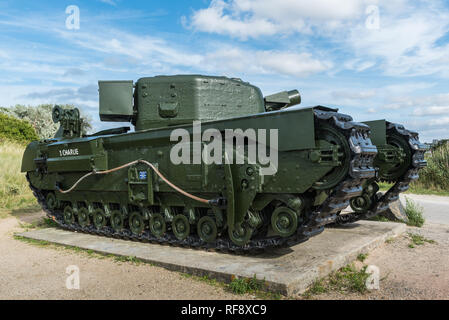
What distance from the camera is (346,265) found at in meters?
Answer: 5.99

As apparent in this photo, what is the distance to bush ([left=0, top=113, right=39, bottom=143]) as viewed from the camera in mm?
33037

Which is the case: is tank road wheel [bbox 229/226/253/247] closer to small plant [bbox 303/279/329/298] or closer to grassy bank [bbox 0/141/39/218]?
small plant [bbox 303/279/329/298]

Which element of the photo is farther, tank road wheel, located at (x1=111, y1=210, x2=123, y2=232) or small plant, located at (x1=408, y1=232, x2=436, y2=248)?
tank road wheel, located at (x1=111, y1=210, x2=123, y2=232)

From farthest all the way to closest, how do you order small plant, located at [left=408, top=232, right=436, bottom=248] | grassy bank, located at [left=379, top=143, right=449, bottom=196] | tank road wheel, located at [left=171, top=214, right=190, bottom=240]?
grassy bank, located at [left=379, top=143, right=449, bottom=196]
small plant, located at [left=408, top=232, right=436, bottom=248]
tank road wheel, located at [left=171, top=214, right=190, bottom=240]

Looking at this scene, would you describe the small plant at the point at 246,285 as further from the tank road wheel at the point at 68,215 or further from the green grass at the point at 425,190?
the green grass at the point at 425,190

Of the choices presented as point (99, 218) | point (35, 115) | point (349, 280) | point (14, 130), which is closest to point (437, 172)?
point (349, 280)

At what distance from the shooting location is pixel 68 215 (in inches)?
368

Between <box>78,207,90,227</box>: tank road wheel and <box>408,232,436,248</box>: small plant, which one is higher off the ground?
<box>78,207,90,227</box>: tank road wheel

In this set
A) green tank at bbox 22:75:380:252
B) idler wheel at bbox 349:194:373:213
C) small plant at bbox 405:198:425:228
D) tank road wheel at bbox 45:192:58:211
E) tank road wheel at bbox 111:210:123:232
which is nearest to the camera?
green tank at bbox 22:75:380:252

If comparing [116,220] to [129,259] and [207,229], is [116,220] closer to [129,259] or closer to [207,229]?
[129,259]

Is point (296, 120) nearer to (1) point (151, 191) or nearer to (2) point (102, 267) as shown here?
(1) point (151, 191)

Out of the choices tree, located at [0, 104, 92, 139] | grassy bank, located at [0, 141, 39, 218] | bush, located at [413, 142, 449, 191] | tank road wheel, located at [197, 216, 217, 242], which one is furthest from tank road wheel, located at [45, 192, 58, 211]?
tree, located at [0, 104, 92, 139]

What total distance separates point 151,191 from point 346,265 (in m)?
3.63

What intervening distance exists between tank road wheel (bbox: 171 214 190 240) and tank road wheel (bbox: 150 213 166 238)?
0.32m
